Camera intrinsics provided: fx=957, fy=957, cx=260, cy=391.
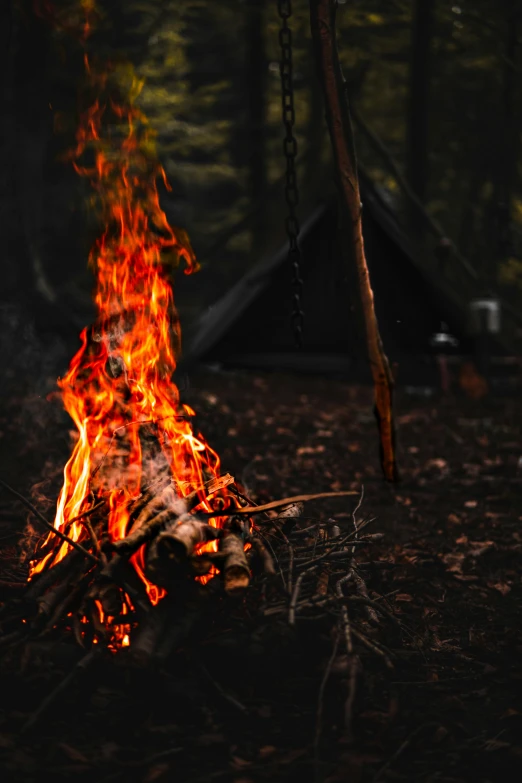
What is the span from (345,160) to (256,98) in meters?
10.6

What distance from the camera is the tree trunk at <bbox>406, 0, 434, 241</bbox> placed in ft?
46.8

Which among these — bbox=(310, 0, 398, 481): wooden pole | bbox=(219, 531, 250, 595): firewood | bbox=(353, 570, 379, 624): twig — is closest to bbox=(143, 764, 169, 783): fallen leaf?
bbox=(219, 531, 250, 595): firewood

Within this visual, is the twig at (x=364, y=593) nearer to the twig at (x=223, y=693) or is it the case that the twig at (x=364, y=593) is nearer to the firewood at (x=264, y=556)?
the firewood at (x=264, y=556)

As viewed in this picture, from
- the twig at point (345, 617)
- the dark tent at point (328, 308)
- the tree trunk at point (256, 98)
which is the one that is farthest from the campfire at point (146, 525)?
the tree trunk at point (256, 98)

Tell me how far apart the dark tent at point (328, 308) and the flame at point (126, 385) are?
20.9 feet

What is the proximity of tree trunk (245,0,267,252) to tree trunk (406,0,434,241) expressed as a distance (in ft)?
8.59

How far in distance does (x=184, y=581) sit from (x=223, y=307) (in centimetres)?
891

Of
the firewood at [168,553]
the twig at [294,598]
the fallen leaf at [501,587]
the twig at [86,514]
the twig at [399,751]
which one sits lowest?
the twig at [399,751]

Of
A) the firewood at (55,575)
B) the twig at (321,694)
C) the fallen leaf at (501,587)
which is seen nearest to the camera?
the twig at (321,694)

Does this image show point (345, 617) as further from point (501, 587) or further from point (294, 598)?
point (501, 587)

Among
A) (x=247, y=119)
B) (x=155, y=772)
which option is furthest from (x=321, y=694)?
(x=247, y=119)

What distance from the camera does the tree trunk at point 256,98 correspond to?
16031 millimetres

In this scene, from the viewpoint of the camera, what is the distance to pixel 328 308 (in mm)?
13070

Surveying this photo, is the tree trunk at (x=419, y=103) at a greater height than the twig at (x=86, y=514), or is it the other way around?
the tree trunk at (x=419, y=103)
